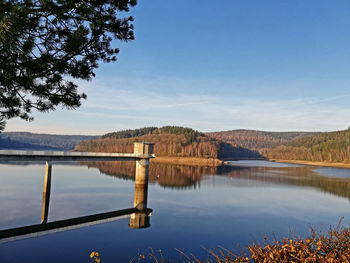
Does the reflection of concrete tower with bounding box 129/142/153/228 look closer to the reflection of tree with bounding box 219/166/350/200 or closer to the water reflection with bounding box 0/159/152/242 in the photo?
the water reflection with bounding box 0/159/152/242

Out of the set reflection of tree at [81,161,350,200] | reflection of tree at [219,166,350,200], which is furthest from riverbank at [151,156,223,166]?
reflection of tree at [219,166,350,200]

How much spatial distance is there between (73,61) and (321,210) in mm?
29000

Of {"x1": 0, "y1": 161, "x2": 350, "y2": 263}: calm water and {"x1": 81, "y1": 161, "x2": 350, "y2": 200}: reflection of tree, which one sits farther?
{"x1": 81, "y1": 161, "x2": 350, "y2": 200}: reflection of tree

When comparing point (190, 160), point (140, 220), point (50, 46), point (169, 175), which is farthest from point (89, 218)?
point (190, 160)

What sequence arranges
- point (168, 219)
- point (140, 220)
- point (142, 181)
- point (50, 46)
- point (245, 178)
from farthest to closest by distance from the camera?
point (245, 178) < point (142, 181) < point (168, 219) < point (140, 220) < point (50, 46)

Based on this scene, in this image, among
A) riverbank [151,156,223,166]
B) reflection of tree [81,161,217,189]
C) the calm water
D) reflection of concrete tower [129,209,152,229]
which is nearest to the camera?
the calm water

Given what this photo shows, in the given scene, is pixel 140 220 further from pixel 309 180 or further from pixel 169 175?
pixel 309 180

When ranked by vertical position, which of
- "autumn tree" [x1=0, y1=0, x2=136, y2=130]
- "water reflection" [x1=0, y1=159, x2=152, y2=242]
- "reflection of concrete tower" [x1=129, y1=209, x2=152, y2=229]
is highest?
"autumn tree" [x1=0, y1=0, x2=136, y2=130]

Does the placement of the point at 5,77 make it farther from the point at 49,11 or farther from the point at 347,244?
the point at 347,244

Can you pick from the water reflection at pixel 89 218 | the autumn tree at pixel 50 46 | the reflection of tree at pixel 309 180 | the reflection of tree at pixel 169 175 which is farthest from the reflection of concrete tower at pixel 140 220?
the reflection of tree at pixel 309 180

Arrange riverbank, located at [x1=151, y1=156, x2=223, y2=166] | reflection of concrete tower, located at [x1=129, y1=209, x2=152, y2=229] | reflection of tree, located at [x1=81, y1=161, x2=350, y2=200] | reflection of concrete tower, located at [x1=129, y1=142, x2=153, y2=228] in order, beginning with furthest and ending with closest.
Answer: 1. riverbank, located at [x1=151, y1=156, x2=223, y2=166]
2. reflection of tree, located at [x1=81, y1=161, x2=350, y2=200]
3. reflection of concrete tower, located at [x1=129, y1=142, x2=153, y2=228]
4. reflection of concrete tower, located at [x1=129, y1=209, x2=152, y2=229]

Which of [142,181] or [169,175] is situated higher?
[142,181]

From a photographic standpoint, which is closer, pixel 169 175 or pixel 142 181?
pixel 142 181

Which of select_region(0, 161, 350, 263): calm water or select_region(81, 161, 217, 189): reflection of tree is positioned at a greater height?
select_region(0, 161, 350, 263): calm water
